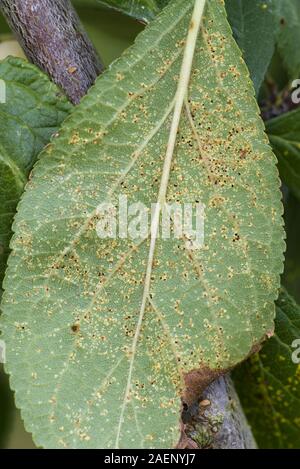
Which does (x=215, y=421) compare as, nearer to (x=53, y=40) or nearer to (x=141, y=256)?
(x=141, y=256)

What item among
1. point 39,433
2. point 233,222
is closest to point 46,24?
point 233,222

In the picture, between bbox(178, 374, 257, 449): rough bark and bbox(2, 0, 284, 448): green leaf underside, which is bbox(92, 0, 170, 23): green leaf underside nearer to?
bbox(2, 0, 284, 448): green leaf underside

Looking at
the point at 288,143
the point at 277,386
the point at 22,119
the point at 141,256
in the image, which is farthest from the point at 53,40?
the point at 277,386

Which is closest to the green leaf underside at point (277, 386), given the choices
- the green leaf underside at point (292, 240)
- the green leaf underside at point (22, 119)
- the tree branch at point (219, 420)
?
the tree branch at point (219, 420)

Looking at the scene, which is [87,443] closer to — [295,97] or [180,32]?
[180,32]

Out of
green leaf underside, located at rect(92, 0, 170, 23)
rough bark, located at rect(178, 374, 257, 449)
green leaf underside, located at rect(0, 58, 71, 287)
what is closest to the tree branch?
rough bark, located at rect(178, 374, 257, 449)
